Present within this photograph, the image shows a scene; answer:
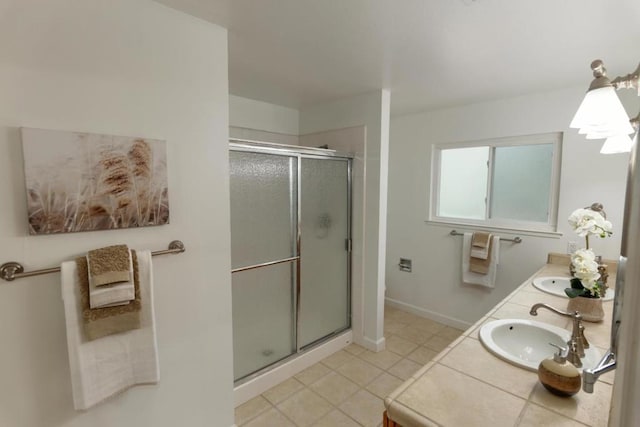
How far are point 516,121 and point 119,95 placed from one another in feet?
9.73

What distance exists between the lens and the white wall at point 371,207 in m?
2.59

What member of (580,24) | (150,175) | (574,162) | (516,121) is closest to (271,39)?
(150,175)

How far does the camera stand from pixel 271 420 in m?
1.93

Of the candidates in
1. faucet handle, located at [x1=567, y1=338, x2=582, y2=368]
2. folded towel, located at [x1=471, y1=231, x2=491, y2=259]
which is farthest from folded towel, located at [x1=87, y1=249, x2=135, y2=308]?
folded towel, located at [x1=471, y1=231, x2=491, y2=259]

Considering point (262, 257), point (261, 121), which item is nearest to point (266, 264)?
point (262, 257)

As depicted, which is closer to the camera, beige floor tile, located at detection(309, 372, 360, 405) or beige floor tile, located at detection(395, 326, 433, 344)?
beige floor tile, located at detection(309, 372, 360, 405)

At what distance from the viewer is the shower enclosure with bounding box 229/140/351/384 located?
211cm

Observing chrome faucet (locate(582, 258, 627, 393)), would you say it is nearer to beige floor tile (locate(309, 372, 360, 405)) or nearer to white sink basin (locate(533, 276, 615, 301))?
white sink basin (locate(533, 276, 615, 301))

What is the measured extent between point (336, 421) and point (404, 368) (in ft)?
2.70

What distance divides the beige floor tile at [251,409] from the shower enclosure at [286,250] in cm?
16

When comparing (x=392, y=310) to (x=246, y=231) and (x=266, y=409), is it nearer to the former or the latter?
(x=266, y=409)

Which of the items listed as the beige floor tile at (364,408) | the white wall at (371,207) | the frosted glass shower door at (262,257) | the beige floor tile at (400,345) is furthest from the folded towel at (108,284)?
the beige floor tile at (400,345)

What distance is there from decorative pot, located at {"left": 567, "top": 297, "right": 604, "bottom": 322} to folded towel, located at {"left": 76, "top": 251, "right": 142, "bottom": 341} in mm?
2141

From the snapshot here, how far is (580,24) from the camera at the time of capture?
146 cm
